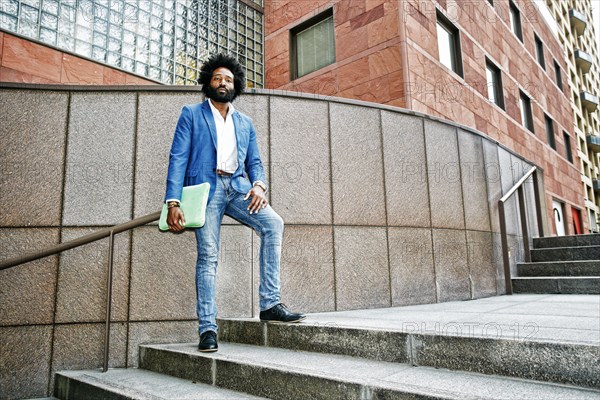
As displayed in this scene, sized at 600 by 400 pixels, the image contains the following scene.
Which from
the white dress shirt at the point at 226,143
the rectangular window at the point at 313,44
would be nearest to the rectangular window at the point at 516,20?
the rectangular window at the point at 313,44

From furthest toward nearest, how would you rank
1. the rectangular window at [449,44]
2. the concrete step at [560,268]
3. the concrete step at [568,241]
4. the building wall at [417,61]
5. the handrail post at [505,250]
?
the rectangular window at [449,44]
the building wall at [417,61]
the concrete step at [568,241]
the handrail post at [505,250]
the concrete step at [560,268]

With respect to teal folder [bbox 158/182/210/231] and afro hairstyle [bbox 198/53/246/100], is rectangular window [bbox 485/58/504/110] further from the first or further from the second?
teal folder [bbox 158/182/210/231]

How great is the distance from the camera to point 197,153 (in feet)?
10.8

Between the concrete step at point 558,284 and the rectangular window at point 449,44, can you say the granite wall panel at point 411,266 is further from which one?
the rectangular window at point 449,44

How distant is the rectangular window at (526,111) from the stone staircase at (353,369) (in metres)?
13.9

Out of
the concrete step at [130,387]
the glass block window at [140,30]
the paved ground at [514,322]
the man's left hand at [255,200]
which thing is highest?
the glass block window at [140,30]

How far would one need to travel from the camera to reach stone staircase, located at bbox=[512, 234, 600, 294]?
18.9ft

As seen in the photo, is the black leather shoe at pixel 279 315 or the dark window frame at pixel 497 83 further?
the dark window frame at pixel 497 83

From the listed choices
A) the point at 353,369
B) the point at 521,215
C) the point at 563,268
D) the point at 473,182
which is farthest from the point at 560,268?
the point at 353,369

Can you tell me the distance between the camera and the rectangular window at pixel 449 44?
32.6 feet

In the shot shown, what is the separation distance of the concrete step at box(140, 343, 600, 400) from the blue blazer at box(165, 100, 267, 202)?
4.04ft

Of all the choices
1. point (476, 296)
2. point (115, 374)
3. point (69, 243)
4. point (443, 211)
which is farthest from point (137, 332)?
point (476, 296)

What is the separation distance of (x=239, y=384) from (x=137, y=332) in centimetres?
167

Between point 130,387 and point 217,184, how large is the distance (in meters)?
1.58
